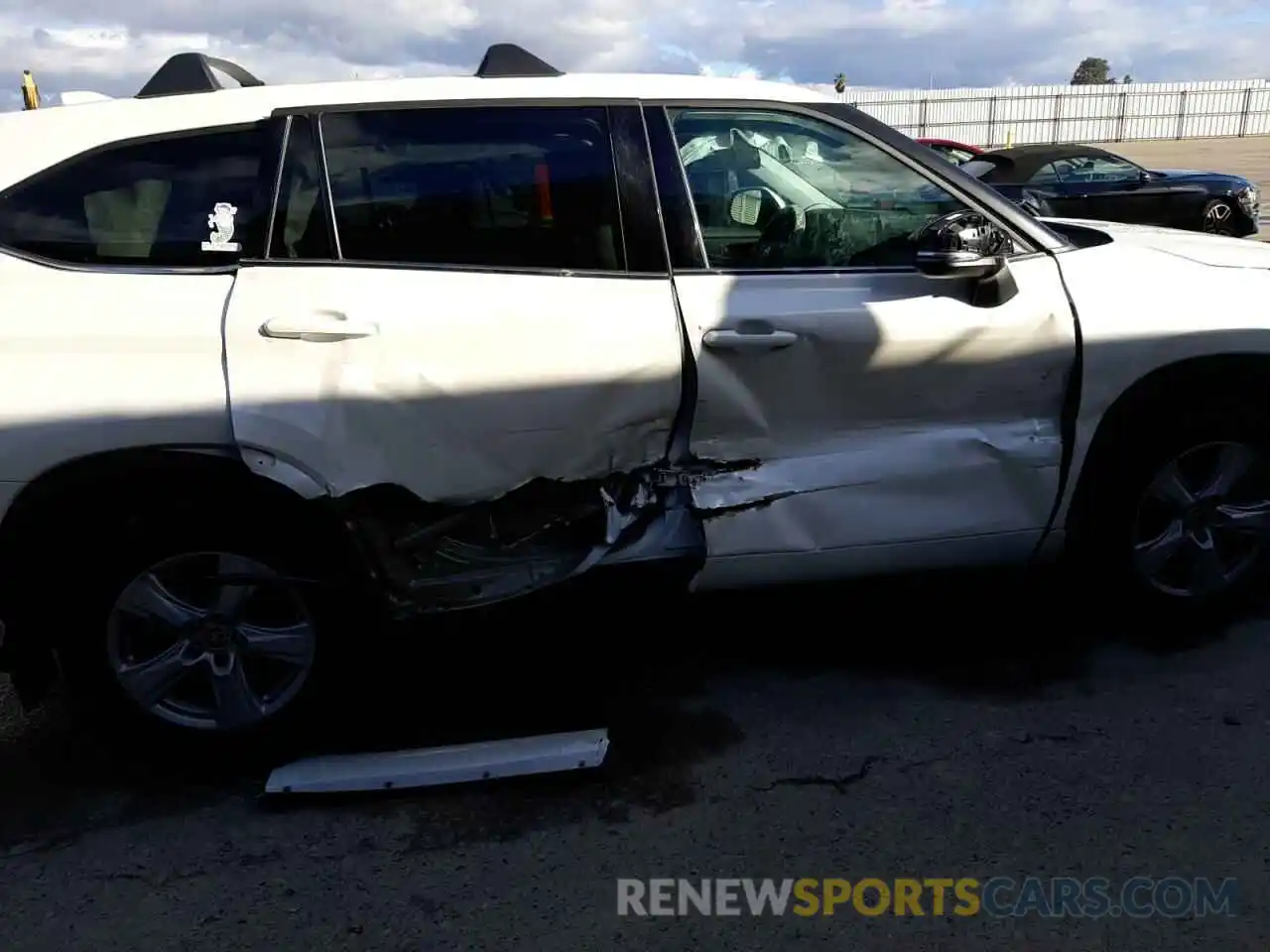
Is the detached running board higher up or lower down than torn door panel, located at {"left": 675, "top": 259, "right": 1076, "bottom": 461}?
lower down

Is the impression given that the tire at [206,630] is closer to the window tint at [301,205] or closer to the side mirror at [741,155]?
the window tint at [301,205]

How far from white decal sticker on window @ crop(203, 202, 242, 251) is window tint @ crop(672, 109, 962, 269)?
1309mm

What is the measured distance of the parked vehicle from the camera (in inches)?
449

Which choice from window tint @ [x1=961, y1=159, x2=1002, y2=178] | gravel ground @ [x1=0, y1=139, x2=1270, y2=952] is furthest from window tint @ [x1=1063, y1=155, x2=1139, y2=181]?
gravel ground @ [x1=0, y1=139, x2=1270, y2=952]

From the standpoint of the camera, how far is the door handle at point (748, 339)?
293 centimetres

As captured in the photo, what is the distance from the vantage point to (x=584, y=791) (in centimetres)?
287

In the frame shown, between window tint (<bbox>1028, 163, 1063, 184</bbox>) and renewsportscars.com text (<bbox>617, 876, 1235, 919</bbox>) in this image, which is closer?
renewsportscars.com text (<bbox>617, 876, 1235, 919</bbox>)

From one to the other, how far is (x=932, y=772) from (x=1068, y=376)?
1.28 m

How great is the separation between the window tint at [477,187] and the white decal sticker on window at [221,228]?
Result: 0.28 metres

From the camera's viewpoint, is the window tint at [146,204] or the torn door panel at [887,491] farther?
the torn door panel at [887,491]

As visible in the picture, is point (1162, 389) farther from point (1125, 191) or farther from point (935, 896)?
point (1125, 191)

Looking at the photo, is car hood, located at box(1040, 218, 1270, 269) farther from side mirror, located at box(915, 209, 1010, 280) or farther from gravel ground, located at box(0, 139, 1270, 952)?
gravel ground, located at box(0, 139, 1270, 952)

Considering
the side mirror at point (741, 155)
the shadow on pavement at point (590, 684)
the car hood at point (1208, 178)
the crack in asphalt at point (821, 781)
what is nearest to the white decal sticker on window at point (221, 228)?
the shadow on pavement at point (590, 684)

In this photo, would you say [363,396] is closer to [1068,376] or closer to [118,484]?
[118,484]
